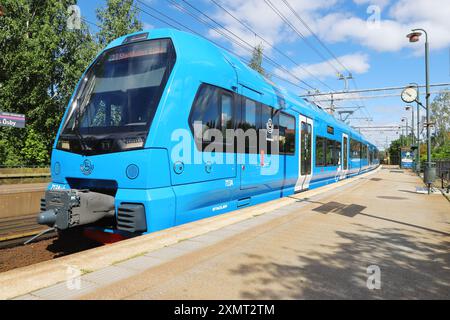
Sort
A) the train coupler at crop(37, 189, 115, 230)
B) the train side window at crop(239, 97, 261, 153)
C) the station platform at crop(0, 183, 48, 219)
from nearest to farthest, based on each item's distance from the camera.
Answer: the train coupler at crop(37, 189, 115, 230) < the train side window at crop(239, 97, 261, 153) < the station platform at crop(0, 183, 48, 219)

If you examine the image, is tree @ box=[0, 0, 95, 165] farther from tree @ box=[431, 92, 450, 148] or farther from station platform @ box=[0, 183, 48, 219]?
tree @ box=[431, 92, 450, 148]

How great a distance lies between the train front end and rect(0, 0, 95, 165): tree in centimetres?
2498

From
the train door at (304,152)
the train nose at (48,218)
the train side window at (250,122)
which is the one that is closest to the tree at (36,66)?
the train door at (304,152)

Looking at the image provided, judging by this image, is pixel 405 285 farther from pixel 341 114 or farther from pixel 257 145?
pixel 341 114

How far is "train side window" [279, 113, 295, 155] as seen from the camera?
9484 mm

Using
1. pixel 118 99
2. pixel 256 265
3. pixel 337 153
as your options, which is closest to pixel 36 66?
pixel 337 153

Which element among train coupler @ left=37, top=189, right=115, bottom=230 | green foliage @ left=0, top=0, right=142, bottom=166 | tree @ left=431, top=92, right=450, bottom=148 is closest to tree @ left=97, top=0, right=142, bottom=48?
green foliage @ left=0, top=0, right=142, bottom=166

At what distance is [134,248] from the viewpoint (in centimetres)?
447

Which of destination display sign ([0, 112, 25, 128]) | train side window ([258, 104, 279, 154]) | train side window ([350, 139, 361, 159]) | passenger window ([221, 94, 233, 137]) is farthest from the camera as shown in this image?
train side window ([350, 139, 361, 159])

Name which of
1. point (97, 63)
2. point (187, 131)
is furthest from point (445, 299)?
point (97, 63)

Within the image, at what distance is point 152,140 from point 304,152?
296 inches

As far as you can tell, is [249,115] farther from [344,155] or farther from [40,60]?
[40,60]

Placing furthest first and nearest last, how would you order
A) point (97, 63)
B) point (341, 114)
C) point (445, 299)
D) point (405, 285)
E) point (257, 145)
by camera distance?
point (341, 114) → point (257, 145) → point (97, 63) → point (405, 285) → point (445, 299)

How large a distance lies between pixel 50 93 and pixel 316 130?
27.5 m
